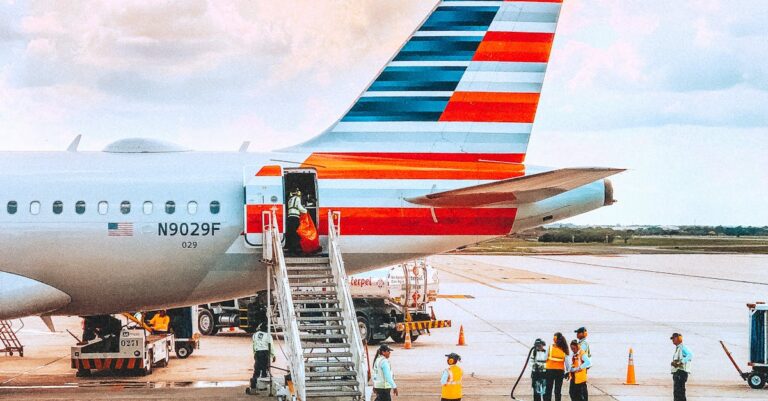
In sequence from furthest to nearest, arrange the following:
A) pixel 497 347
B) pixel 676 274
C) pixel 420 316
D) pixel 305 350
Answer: pixel 676 274, pixel 420 316, pixel 497 347, pixel 305 350

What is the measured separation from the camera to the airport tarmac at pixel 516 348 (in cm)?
2144

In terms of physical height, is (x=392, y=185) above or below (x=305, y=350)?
above

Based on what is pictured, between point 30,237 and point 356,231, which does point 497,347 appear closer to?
point 356,231

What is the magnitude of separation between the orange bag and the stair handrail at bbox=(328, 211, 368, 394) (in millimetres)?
425

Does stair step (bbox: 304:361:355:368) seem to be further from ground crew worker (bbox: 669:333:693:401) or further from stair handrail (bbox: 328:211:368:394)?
ground crew worker (bbox: 669:333:693:401)

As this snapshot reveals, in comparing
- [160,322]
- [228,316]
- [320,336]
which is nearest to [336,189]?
[320,336]

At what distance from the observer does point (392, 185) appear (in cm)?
1959

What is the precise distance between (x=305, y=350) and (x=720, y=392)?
10.4m

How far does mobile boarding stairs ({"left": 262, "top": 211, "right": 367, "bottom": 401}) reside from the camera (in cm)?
1688

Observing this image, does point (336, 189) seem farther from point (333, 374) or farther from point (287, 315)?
point (333, 374)

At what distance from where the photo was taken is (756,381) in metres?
21.8

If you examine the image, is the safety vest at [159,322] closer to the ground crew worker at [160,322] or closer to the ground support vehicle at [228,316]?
the ground crew worker at [160,322]

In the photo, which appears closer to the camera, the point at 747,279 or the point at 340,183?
the point at 340,183

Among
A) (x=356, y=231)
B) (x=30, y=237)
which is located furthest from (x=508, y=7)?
(x=30, y=237)
